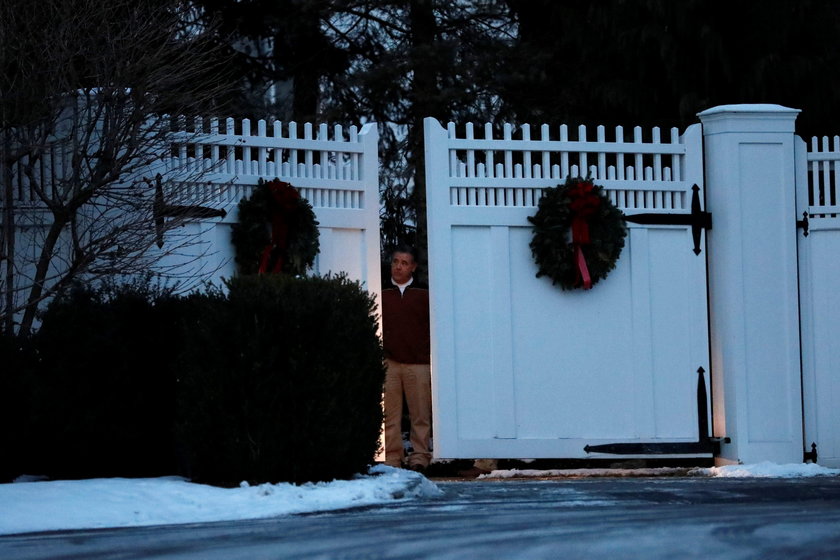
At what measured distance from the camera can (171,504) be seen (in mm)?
7324

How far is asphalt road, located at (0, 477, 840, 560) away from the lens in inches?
230

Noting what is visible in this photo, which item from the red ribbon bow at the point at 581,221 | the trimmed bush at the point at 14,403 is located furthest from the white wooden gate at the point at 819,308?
the trimmed bush at the point at 14,403

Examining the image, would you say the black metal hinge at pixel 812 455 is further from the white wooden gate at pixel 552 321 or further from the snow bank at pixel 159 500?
the snow bank at pixel 159 500

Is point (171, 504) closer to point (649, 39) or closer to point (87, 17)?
point (87, 17)

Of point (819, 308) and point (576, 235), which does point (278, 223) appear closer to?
point (576, 235)

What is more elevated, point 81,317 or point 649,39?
point 649,39

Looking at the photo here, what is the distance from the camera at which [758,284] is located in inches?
420

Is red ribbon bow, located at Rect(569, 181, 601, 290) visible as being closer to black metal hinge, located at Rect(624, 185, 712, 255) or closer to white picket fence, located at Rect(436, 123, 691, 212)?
white picket fence, located at Rect(436, 123, 691, 212)

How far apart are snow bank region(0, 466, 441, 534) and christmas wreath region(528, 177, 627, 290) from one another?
293cm

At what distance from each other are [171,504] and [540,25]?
9409 mm

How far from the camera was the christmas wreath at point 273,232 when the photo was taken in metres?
9.84

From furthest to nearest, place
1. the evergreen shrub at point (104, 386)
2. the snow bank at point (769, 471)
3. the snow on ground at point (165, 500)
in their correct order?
the snow bank at point (769, 471) → the evergreen shrub at point (104, 386) → the snow on ground at point (165, 500)

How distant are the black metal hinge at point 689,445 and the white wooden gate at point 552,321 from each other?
0.01 meters

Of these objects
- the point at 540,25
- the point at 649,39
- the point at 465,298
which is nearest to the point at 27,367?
the point at 465,298
